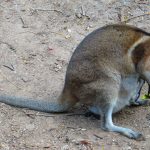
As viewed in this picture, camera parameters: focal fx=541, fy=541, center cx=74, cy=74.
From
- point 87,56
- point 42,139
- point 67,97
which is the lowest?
point 42,139

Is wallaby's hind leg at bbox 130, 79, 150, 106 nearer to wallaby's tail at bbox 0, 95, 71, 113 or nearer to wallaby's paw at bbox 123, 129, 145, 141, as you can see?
wallaby's paw at bbox 123, 129, 145, 141

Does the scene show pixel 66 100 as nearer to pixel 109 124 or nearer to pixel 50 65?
pixel 109 124

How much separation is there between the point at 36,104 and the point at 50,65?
98 cm

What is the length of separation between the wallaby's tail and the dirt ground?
6cm

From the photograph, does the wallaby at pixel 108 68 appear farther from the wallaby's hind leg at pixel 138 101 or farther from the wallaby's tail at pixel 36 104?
the wallaby's hind leg at pixel 138 101

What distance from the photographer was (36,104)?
572 centimetres

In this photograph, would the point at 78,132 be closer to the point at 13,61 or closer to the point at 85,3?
the point at 13,61

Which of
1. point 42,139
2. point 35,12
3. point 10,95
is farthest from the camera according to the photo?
point 35,12

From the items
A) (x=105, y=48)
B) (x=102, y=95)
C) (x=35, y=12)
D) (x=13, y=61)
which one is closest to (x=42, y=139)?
(x=102, y=95)

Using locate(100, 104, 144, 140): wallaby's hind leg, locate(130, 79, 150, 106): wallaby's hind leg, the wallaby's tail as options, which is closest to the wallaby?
locate(100, 104, 144, 140): wallaby's hind leg

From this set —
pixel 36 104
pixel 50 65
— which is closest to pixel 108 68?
pixel 36 104

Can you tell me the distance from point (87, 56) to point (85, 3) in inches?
92.8

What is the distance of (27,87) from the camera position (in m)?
6.19

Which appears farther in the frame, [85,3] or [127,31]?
[85,3]
